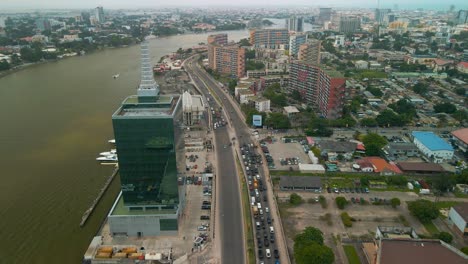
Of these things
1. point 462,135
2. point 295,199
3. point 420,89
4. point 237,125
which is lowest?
point 295,199

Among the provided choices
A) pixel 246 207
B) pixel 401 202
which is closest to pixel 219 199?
pixel 246 207

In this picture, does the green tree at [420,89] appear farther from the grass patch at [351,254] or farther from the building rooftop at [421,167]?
the grass patch at [351,254]

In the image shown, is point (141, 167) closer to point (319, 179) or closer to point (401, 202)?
point (319, 179)

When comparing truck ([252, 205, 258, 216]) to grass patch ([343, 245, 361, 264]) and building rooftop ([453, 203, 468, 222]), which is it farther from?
building rooftop ([453, 203, 468, 222])

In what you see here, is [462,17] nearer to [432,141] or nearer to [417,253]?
[432,141]

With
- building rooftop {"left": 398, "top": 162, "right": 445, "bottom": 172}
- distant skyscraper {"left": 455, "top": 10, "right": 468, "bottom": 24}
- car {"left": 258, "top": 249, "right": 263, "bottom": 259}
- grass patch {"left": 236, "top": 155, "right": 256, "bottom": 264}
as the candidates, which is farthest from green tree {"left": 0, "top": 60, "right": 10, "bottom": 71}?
distant skyscraper {"left": 455, "top": 10, "right": 468, "bottom": 24}

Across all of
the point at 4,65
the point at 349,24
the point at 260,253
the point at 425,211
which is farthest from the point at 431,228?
the point at 349,24
